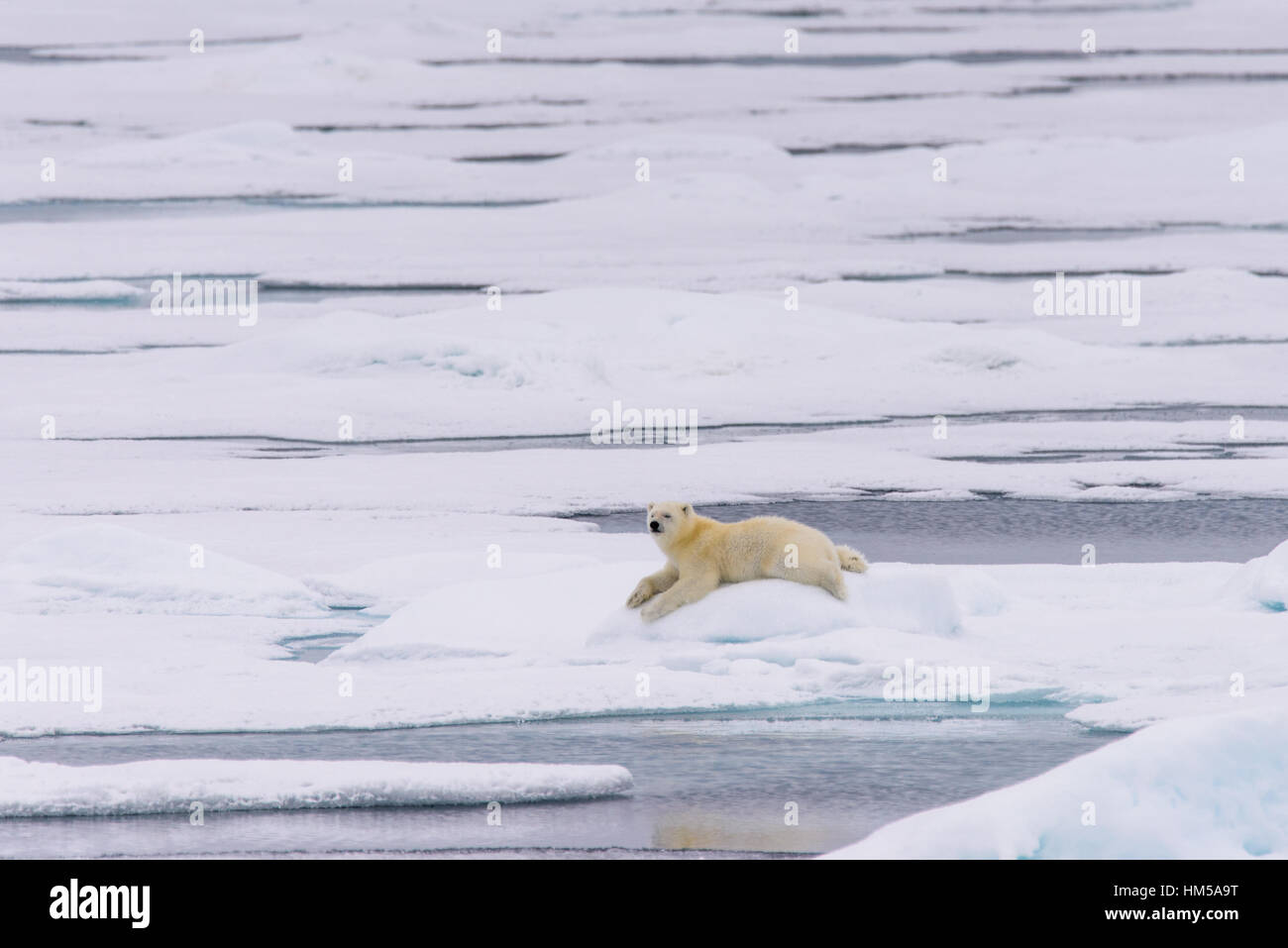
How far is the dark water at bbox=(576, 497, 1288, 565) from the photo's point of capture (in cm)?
777

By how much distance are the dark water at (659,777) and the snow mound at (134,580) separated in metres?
1.46

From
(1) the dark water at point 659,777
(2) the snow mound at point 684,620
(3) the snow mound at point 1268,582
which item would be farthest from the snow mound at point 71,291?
(3) the snow mound at point 1268,582

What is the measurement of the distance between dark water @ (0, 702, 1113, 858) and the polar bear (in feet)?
1.83

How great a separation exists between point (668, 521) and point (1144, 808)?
90.3 inches

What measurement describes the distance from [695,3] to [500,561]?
111 feet

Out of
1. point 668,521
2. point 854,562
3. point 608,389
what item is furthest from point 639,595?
point 608,389

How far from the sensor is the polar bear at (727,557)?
5918 mm

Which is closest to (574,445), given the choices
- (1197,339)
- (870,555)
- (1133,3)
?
(870,555)

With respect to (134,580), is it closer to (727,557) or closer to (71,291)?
(727,557)

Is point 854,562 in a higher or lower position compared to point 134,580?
lower

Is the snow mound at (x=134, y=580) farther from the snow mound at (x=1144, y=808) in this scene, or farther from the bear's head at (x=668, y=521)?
the snow mound at (x=1144, y=808)

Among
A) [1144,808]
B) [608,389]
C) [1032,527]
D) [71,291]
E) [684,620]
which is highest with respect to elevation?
[71,291]

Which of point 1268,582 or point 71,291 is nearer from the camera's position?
point 1268,582

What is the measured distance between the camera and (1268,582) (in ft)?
20.7
